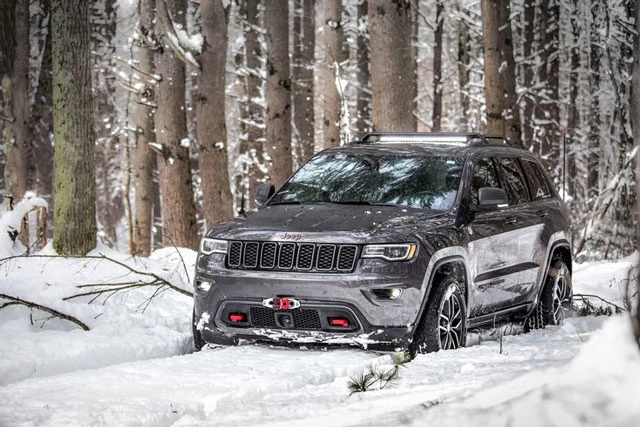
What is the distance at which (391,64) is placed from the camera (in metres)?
12.9

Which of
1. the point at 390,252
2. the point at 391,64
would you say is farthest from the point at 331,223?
the point at 391,64

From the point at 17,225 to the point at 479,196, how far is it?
6015 mm

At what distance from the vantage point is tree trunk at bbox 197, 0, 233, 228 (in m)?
16.5

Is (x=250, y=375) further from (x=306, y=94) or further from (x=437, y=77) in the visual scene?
(x=306, y=94)

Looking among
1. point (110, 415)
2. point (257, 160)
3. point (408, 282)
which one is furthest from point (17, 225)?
point (257, 160)

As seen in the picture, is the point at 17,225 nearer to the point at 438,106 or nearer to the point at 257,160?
the point at 257,160

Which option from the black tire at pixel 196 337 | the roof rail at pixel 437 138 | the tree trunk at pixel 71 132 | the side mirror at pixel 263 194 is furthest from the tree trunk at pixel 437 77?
the black tire at pixel 196 337

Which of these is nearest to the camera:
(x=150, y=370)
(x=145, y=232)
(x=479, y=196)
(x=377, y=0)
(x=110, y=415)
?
(x=110, y=415)

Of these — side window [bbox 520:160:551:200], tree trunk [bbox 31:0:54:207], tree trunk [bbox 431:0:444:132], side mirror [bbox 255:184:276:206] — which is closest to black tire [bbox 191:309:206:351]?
side mirror [bbox 255:184:276:206]

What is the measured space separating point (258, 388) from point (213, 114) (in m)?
11.0

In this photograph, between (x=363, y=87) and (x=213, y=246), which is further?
(x=363, y=87)

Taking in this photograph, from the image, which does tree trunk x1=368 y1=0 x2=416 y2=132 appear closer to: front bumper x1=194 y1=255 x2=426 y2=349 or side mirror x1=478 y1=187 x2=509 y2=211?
side mirror x1=478 y1=187 x2=509 y2=211

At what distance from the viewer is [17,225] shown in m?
12.0

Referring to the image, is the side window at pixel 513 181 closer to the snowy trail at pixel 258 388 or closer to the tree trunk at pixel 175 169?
the snowy trail at pixel 258 388
